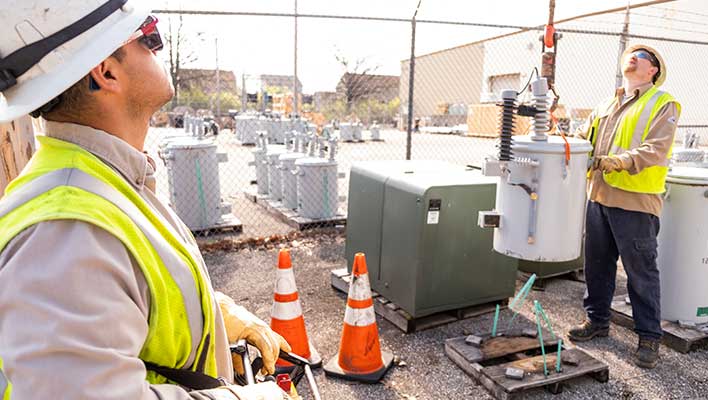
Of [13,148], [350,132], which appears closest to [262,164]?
[13,148]

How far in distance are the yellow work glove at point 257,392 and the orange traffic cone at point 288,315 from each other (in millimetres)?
2191

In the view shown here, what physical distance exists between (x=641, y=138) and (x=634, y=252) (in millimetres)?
795

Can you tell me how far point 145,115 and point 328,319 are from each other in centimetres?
315

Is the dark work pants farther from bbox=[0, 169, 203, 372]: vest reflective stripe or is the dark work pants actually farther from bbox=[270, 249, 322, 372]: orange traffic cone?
bbox=[0, 169, 203, 372]: vest reflective stripe

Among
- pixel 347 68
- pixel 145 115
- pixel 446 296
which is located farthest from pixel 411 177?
pixel 347 68

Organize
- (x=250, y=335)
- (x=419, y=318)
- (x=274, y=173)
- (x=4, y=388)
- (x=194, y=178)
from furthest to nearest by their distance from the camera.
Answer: (x=274, y=173), (x=194, y=178), (x=419, y=318), (x=250, y=335), (x=4, y=388)

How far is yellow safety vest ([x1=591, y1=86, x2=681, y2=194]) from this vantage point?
332cm

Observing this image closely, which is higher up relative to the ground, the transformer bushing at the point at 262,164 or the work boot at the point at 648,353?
the transformer bushing at the point at 262,164

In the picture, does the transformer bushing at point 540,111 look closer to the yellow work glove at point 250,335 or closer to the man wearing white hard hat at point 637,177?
the man wearing white hard hat at point 637,177

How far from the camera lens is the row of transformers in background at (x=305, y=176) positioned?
650cm

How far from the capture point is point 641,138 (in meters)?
3.34

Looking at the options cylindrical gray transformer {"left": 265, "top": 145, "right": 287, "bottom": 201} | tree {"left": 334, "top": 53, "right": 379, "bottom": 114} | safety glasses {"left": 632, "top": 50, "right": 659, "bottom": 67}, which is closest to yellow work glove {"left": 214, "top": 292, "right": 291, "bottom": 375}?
safety glasses {"left": 632, "top": 50, "right": 659, "bottom": 67}

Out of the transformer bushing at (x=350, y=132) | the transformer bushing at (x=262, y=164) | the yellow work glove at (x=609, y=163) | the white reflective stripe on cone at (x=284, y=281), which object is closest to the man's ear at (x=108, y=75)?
the white reflective stripe on cone at (x=284, y=281)

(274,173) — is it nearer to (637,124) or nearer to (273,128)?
(637,124)
